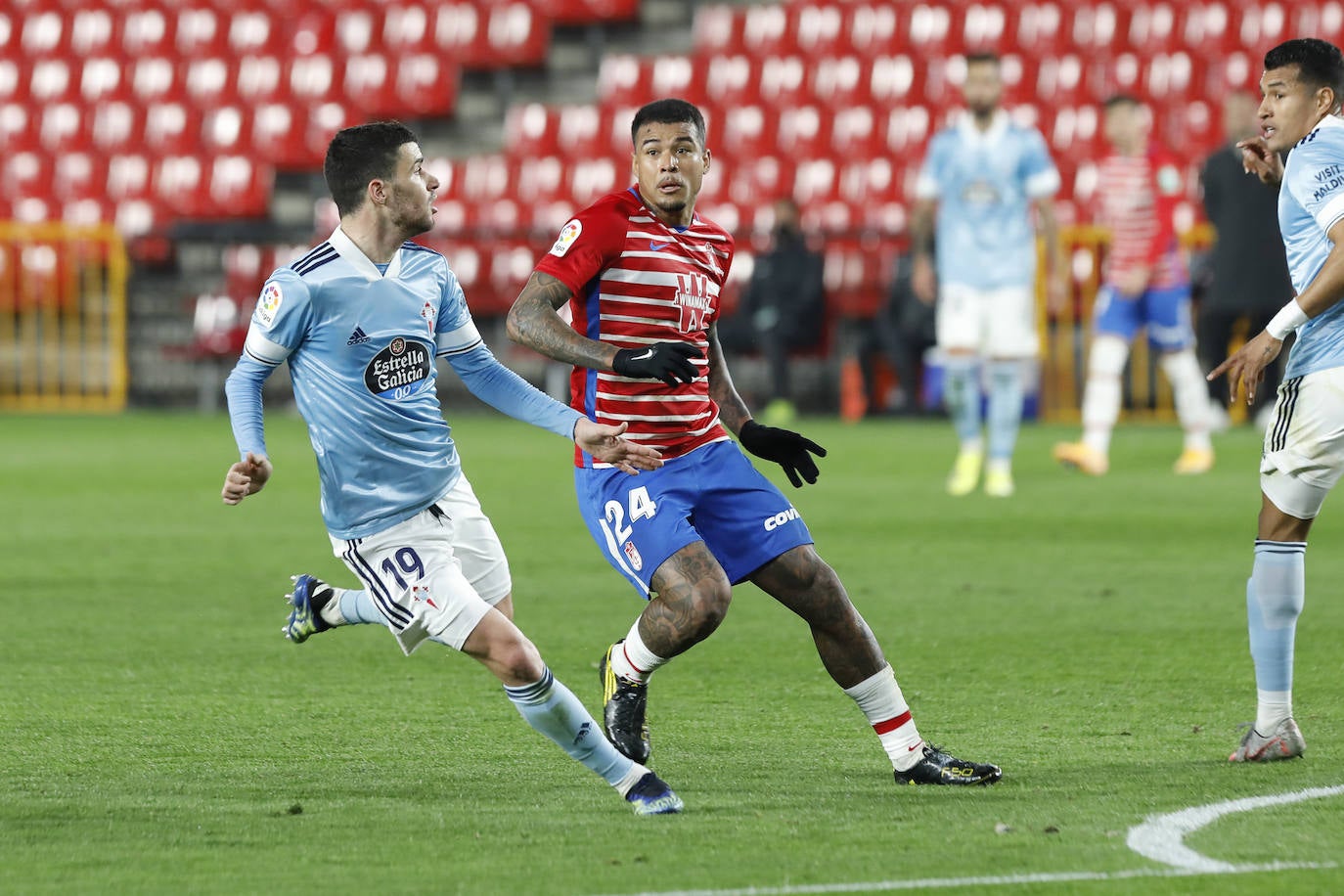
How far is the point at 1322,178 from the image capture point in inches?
217

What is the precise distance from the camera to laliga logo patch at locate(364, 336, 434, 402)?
5129mm

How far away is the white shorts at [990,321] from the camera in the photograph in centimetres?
1252

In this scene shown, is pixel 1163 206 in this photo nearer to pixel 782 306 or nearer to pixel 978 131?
pixel 978 131

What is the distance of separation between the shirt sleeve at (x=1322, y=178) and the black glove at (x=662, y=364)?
5.82ft

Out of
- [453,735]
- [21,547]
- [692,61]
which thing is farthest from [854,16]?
[453,735]

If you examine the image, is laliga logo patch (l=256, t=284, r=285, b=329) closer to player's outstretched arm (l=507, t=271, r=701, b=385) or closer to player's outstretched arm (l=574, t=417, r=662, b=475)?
player's outstretched arm (l=507, t=271, r=701, b=385)

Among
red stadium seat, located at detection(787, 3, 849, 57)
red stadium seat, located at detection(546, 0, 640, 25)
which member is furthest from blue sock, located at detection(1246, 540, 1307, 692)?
red stadium seat, located at detection(546, 0, 640, 25)

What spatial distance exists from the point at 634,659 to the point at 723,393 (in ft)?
2.85

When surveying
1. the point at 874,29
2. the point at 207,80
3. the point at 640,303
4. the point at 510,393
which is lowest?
the point at 510,393

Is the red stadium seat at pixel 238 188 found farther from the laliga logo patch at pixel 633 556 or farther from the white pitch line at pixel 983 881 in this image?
the white pitch line at pixel 983 881

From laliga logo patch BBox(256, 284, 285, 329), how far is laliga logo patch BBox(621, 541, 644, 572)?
108 centimetres

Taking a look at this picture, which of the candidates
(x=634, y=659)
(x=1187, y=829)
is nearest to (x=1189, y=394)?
(x=634, y=659)

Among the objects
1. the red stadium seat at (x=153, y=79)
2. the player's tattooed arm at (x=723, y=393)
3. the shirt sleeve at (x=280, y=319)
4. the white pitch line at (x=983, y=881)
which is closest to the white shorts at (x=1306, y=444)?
the player's tattooed arm at (x=723, y=393)

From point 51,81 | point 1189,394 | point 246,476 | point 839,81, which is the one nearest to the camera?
point 246,476
